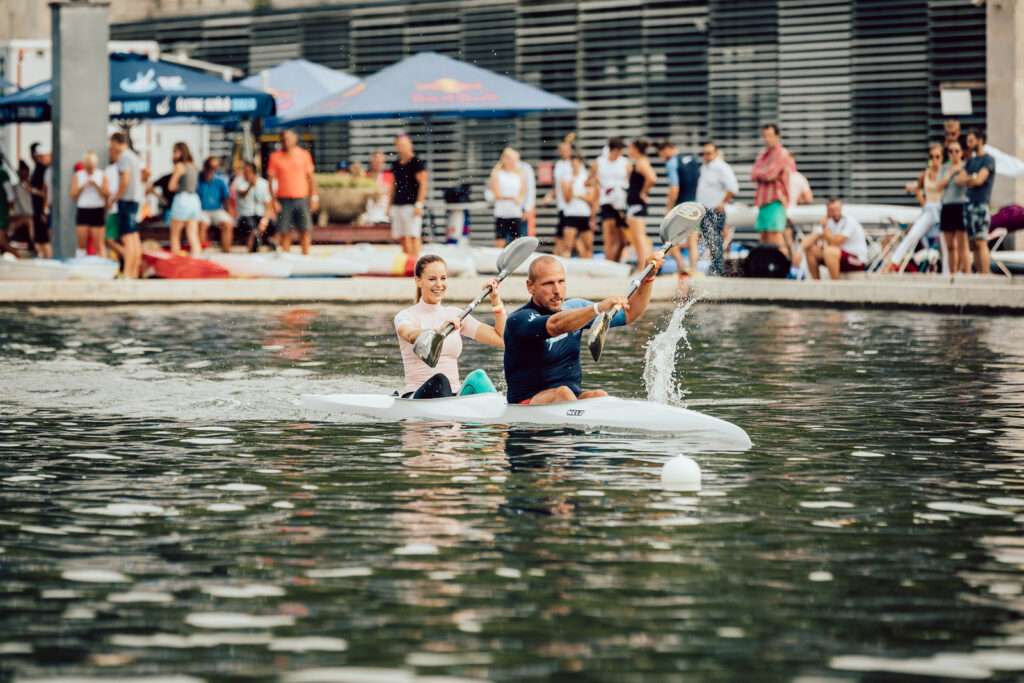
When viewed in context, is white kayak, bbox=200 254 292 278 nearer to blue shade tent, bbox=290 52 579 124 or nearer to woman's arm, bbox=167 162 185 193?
woman's arm, bbox=167 162 185 193

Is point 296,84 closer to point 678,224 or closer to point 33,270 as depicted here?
point 33,270

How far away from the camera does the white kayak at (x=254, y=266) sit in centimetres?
2277

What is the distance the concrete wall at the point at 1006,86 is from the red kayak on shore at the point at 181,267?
1101 cm

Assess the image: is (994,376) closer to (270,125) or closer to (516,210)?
(516,210)

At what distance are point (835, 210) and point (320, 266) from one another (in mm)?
6813

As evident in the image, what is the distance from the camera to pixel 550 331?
953cm

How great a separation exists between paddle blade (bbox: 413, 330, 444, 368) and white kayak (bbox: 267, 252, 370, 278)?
12882 mm

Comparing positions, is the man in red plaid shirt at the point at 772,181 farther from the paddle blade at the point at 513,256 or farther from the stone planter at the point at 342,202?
the paddle blade at the point at 513,256

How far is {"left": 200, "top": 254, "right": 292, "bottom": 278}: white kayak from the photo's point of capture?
74.7 feet

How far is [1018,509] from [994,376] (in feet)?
18.5

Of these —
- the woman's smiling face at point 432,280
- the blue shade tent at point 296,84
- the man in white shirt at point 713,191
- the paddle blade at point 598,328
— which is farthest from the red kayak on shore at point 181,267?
the paddle blade at point 598,328

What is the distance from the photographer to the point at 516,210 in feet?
75.5

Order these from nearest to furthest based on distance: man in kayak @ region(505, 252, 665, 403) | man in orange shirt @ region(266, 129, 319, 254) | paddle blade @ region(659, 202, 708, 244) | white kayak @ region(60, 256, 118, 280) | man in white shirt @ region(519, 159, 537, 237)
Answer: man in kayak @ region(505, 252, 665, 403), paddle blade @ region(659, 202, 708, 244), white kayak @ region(60, 256, 118, 280), man in orange shirt @ region(266, 129, 319, 254), man in white shirt @ region(519, 159, 537, 237)

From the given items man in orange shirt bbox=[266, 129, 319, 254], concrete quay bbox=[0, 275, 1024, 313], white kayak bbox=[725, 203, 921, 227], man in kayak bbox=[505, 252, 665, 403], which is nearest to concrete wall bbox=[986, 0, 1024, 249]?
white kayak bbox=[725, 203, 921, 227]
